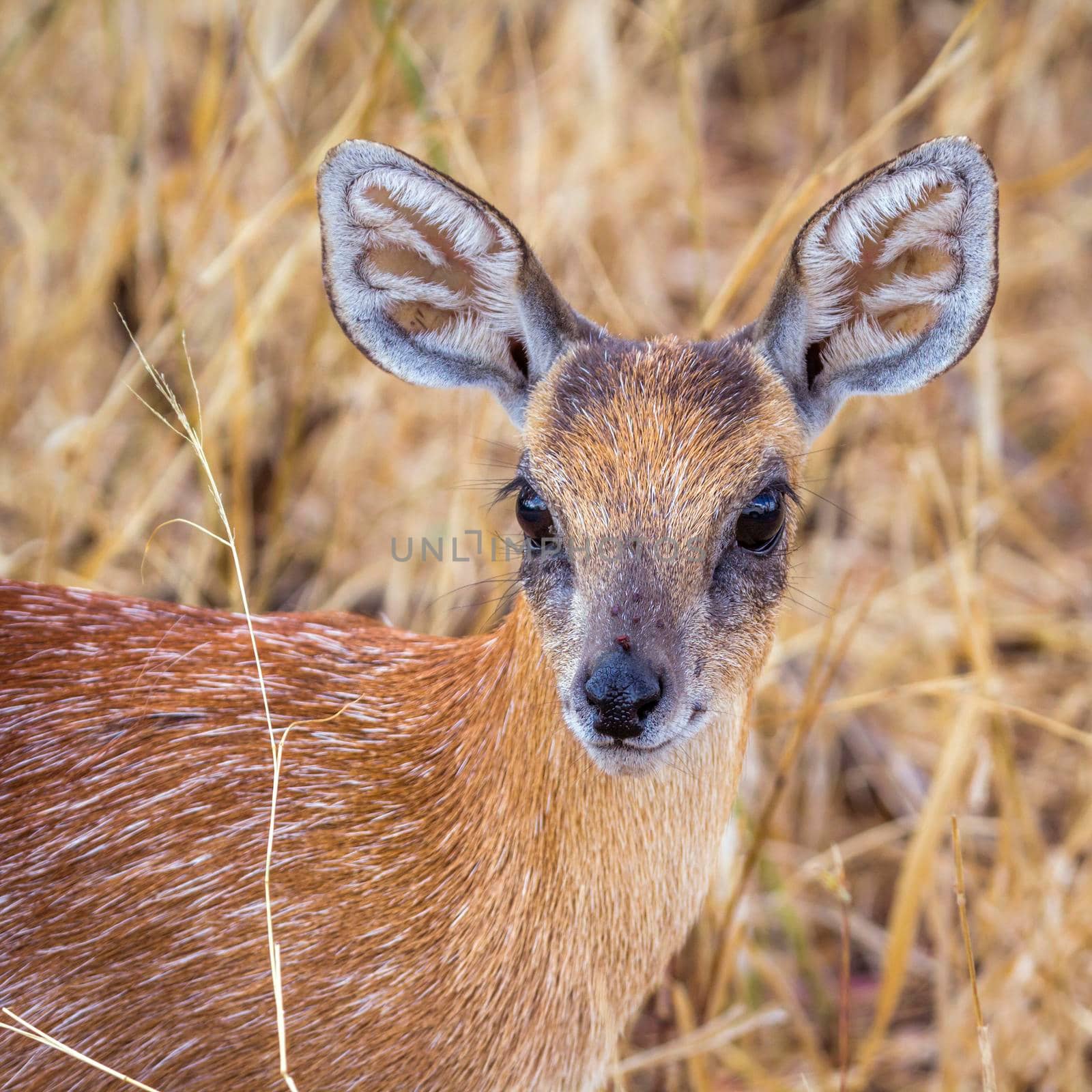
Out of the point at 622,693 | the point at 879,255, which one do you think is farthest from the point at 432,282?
the point at 622,693

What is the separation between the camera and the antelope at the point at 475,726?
278cm

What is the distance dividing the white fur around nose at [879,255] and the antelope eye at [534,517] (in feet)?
2.44

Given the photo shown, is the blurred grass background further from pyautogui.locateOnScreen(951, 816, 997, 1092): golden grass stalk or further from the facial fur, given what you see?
the facial fur

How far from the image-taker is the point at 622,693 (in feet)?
8.50

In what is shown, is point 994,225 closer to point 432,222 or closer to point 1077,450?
point 432,222

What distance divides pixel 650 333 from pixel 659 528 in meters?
2.69

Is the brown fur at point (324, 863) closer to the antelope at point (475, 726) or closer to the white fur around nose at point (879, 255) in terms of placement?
the antelope at point (475, 726)

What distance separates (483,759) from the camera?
10.0ft

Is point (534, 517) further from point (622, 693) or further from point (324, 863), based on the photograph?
point (324, 863)

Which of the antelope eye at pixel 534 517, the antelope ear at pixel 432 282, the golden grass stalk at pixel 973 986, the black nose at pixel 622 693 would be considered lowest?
the golden grass stalk at pixel 973 986

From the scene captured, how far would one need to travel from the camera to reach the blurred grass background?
427 centimetres

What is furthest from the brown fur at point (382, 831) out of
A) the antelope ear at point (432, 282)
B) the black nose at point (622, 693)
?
the antelope ear at point (432, 282)

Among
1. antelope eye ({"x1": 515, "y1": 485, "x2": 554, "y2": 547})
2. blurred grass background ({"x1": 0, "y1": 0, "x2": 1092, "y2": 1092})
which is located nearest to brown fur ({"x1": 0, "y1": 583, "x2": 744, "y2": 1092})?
antelope eye ({"x1": 515, "y1": 485, "x2": 554, "y2": 547})

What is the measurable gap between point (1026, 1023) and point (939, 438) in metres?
3.13
